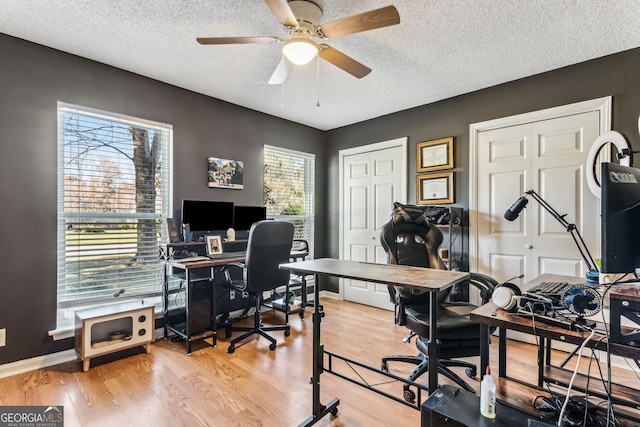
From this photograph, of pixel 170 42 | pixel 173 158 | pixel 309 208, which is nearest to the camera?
pixel 170 42

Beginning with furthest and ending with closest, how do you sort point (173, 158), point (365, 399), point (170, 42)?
point (173, 158) → point (170, 42) → point (365, 399)

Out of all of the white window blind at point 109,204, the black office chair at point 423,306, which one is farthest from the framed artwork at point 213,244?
the black office chair at point 423,306

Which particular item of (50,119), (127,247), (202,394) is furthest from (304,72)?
(202,394)

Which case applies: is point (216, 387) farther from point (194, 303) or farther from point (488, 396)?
point (488, 396)

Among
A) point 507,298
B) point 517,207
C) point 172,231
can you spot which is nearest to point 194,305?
point 172,231

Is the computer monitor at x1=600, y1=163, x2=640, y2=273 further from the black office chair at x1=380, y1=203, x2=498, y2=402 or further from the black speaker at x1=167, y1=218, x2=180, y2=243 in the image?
the black speaker at x1=167, y1=218, x2=180, y2=243

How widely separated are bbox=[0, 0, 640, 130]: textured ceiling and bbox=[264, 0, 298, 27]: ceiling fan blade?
0.32 meters

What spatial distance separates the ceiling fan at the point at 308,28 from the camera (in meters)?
1.68

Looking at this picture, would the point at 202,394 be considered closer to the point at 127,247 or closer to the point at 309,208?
the point at 127,247

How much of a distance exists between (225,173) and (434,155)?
2.42 m

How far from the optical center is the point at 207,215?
3.22 meters

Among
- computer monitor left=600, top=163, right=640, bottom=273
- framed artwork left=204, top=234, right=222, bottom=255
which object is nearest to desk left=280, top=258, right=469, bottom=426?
computer monitor left=600, top=163, right=640, bottom=273

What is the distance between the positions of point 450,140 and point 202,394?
10.9ft

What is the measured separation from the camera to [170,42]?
7.86ft
